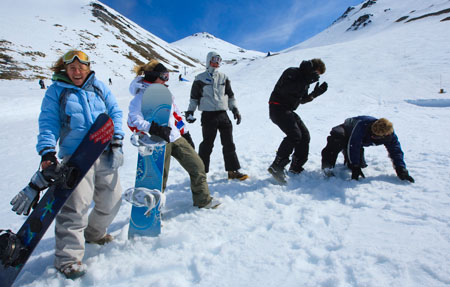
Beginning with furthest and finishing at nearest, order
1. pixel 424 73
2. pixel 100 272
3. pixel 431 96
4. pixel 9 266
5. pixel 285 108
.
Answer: pixel 424 73 → pixel 431 96 → pixel 285 108 → pixel 100 272 → pixel 9 266

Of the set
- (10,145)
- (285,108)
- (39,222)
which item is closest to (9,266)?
(39,222)

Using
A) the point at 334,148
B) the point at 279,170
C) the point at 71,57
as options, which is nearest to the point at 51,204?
the point at 71,57

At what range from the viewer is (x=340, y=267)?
194 centimetres

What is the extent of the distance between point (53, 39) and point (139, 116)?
59.3m

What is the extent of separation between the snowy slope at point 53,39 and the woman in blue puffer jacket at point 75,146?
32.3 meters

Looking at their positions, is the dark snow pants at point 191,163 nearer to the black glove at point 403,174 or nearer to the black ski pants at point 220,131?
the black ski pants at point 220,131

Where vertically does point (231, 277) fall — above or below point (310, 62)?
below

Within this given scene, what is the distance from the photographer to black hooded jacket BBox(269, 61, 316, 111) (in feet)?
11.7

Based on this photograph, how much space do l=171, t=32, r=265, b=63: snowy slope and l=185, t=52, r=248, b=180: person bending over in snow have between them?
425 ft

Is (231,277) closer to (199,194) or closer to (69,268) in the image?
(199,194)

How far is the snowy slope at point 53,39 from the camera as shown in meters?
32.3

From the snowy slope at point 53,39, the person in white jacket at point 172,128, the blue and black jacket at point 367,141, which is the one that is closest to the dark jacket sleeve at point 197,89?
the person in white jacket at point 172,128

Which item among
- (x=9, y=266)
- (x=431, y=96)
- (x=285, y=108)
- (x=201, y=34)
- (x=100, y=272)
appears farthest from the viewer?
(x=201, y=34)

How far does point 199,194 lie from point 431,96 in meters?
12.2
